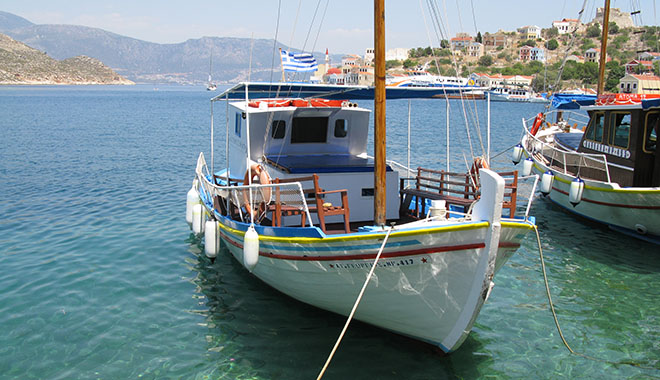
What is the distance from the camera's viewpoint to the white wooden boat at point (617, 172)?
13273 mm

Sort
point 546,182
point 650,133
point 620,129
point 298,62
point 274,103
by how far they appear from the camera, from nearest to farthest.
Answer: point 298,62, point 274,103, point 650,133, point 620,129, point 546,182

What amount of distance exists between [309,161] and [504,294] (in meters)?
4.68

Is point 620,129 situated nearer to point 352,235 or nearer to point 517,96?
point 352,235

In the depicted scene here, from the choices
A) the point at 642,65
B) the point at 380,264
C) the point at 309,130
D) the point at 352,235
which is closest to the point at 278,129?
the point at 309,130

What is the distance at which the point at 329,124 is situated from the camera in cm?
1180

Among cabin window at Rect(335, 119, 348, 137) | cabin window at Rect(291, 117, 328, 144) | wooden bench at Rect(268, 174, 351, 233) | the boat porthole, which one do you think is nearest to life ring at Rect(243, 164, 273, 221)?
wooden bench at Rect(268, 174, 351, 233)

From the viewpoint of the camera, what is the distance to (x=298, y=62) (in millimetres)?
10938


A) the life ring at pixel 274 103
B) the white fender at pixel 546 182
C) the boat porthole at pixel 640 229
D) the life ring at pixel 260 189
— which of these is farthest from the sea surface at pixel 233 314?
the life ring at pixel 274 103

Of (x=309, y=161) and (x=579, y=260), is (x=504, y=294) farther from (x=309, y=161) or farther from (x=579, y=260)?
(x=309, y=161)

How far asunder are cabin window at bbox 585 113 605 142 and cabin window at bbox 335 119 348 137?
908 centimetres

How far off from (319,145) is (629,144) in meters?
8.95

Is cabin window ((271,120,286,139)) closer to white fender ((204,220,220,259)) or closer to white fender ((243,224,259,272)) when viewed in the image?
white fender ((204,220,220,259))

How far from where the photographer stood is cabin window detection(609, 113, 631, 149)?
49.2 ft

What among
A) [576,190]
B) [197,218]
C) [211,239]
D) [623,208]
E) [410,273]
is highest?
[576,190]
